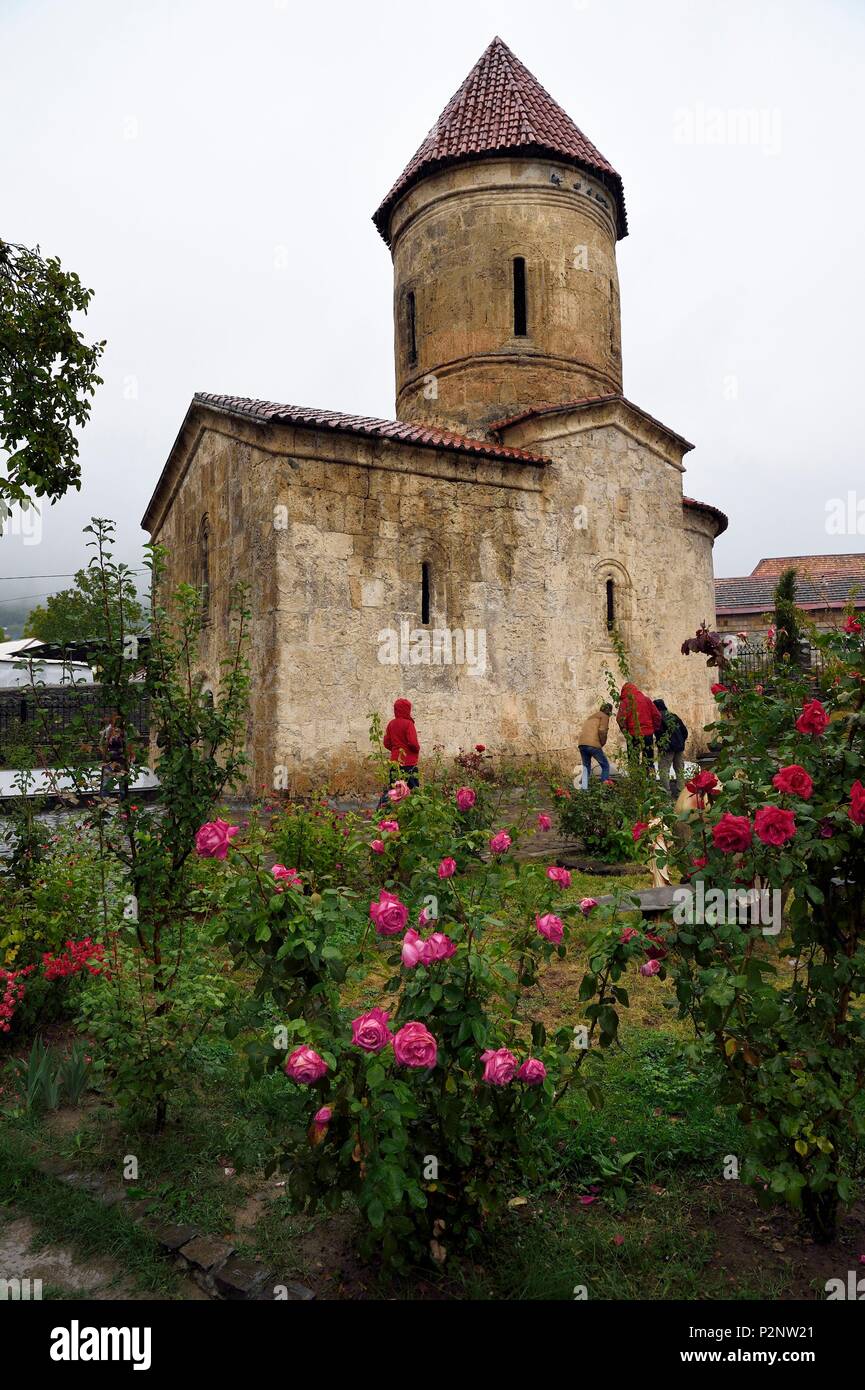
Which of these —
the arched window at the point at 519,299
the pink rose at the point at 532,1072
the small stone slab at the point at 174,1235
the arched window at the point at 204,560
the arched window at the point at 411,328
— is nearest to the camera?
the pink rose at the point at 532,1072

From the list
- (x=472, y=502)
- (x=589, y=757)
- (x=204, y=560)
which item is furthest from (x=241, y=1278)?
(x=204, y=560)

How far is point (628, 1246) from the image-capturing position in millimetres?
2281

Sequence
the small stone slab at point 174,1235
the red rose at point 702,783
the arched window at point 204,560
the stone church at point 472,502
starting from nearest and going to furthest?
the small stone slab at point 174,1235
the red rose at point 702,783
the stone church at point 472,502
the arched window at point 204,560

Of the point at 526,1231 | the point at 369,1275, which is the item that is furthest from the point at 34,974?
the point at 526,1231

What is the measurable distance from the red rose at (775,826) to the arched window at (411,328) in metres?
13.6

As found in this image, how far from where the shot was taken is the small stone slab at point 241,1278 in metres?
2.13

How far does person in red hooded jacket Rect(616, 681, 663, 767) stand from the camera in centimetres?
706

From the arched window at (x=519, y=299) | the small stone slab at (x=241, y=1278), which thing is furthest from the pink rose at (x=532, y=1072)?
the arched window at (x=519, y=299)

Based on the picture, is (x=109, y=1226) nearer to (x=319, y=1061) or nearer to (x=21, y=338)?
(x=319, y=1061)

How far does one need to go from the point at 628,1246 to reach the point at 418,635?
848 cm

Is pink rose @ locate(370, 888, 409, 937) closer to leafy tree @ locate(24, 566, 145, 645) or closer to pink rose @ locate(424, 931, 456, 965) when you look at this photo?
pink rose @ locate(424, 931, 456, 965)

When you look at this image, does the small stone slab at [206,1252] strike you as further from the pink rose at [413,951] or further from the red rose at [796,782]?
the red rose at [796,782]

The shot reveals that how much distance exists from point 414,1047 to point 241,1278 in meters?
0.96

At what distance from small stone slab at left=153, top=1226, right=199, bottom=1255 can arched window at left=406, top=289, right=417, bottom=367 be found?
45.3 feet
